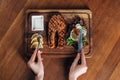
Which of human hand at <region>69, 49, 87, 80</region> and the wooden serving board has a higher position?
the wooden serving board

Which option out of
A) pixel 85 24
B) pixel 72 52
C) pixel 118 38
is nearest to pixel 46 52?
pixel 72 52

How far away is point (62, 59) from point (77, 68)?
0.30ft

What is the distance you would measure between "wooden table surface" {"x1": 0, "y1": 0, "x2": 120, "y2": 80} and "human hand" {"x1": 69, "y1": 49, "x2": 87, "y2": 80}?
0.04m

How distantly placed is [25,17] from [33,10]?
5 cm

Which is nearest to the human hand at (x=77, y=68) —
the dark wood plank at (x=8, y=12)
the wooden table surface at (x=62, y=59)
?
the wooden table surface at (x=62, y=59)

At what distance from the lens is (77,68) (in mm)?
1195

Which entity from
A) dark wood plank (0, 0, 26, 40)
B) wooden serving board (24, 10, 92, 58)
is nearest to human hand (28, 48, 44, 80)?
wooden serving board (24, 10, 92, 58)

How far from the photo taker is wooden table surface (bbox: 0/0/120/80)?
1238 millimetres

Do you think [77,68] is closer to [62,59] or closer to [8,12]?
[62,59]

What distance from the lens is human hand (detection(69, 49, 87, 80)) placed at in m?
1.19

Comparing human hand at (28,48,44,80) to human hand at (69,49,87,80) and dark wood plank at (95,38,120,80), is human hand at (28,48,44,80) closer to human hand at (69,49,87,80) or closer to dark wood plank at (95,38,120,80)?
human hand at (69,49,87,80)

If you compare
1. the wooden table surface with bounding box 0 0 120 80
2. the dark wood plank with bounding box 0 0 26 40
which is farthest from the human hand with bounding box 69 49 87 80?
the dark wood plank with bounding box 0 0 26 40

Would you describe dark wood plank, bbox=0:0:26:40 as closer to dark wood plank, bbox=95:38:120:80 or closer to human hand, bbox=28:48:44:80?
human hand, bbox=28:48:44:80

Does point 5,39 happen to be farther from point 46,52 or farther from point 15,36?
point 46,52
